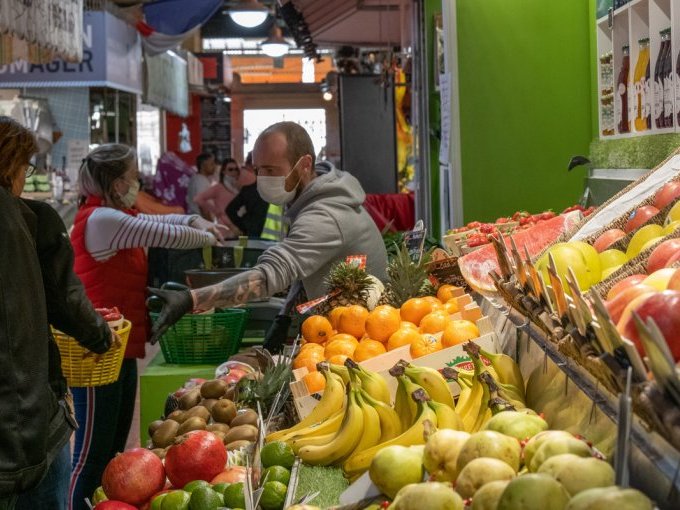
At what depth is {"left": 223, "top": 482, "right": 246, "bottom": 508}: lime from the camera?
8.32ft

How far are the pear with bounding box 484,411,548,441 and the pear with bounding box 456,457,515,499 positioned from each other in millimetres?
183

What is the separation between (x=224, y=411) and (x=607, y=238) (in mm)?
1470

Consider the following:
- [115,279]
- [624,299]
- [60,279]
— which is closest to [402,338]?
[60,279]

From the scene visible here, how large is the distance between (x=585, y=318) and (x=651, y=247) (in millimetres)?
719

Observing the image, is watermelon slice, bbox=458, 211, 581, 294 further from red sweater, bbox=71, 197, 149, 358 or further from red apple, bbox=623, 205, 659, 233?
red sweater, bbox=71, 197, 149, 358

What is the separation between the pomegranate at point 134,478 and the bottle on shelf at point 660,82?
251cm

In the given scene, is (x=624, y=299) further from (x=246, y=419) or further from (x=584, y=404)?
(x=246, y=419)

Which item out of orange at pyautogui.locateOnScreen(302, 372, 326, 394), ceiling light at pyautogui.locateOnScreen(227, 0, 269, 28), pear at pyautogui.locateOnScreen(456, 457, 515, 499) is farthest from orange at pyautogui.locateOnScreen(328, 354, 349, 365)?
ceiling light at pyautogui.locateOnScreen(227, 0, 269, 28)

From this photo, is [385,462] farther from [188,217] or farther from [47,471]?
[188,217]

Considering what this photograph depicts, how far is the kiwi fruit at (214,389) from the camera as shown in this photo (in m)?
3.71

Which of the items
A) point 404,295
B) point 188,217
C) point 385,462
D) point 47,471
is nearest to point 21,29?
point 188,217

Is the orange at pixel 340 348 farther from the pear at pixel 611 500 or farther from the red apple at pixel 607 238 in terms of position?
the pear at pixel 611 500

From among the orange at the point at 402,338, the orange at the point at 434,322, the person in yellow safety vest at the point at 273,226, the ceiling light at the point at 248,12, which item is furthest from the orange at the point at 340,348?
the ceiling light at the point at 248,12

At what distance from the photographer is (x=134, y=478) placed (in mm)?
2811
